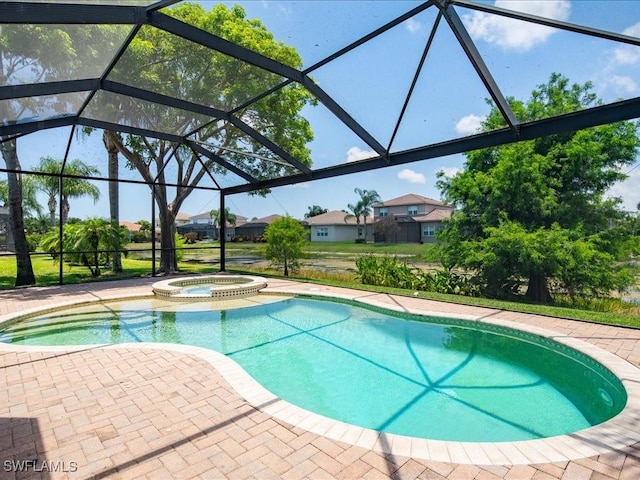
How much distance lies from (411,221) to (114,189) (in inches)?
1159

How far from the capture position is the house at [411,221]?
3644 centimetres

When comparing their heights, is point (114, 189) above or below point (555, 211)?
above

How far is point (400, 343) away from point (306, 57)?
5.09 m

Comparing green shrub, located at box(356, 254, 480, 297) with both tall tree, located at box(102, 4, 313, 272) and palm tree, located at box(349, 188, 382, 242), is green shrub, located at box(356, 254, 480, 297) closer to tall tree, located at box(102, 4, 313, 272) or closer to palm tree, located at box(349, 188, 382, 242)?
tall tree, located at box(102, 4, 313, 272)

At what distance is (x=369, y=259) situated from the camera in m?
12.0

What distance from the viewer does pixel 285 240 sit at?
13242 millimetres

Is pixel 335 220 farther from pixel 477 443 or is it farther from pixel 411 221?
pixel 477 443

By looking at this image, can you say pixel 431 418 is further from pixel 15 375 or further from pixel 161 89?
pixel 161 89

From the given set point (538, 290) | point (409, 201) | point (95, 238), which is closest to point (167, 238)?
point (95, 238)

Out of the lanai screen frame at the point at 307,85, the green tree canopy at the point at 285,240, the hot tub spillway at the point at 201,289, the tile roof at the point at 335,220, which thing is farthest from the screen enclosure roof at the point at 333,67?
the tile roof at the point at 335,220

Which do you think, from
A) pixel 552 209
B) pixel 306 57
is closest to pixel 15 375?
pixel 306 57

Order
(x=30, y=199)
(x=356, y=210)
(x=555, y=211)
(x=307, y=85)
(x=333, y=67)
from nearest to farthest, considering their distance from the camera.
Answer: (x=333, y=67)
(x=307, y=85)
(x=555, y=211)
(x=30, y=199)
(x=356, y=210)

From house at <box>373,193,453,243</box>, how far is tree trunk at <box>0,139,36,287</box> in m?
32.0

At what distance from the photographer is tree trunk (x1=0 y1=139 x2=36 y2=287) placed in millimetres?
9898
